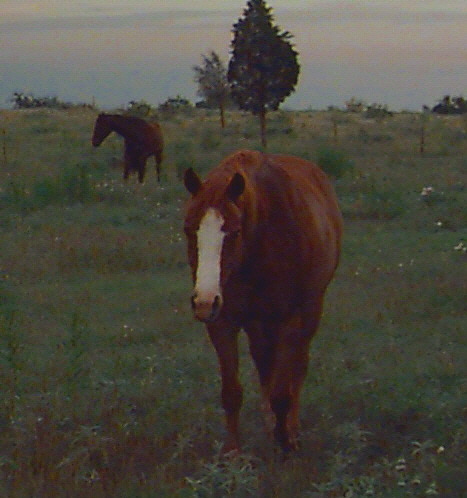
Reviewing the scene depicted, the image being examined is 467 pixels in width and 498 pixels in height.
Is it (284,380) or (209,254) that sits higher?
(209,254)

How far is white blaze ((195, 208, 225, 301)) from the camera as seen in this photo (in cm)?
468

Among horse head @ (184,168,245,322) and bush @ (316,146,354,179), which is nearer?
horse head @ (184,168,245,322)

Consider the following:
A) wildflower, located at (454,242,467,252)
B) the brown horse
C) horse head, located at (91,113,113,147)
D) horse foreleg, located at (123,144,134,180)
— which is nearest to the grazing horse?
wildflower, located at (454,242,467,252)

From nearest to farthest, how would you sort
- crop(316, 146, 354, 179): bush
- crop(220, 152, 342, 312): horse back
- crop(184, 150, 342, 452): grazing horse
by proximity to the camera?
1. crop(184, 150, 342, 452): grazing horse
2. crop(220, 152, 342, 312): horse back
3. crop(316, 146, 354, 179): bush

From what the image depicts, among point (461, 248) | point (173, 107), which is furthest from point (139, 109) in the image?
point (461, 248)

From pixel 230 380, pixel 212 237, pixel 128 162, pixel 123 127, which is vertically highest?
pixel 212 237

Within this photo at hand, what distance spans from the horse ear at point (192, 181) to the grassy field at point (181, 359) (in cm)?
134

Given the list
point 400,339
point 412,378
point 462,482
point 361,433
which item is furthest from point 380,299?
point 462,482

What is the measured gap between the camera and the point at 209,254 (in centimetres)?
476

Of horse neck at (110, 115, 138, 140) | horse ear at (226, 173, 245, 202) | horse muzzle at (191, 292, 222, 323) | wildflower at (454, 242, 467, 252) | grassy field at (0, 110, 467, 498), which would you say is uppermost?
horse ear at (226, 173, 245, 202)

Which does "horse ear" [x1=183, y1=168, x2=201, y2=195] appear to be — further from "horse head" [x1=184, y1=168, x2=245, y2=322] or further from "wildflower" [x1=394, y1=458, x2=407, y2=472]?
"wildflower" [x1=394, y1=458, x2=407, y2=472]

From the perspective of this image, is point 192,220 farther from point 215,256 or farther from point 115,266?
point 115,266

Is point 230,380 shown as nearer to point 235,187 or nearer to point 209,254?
point 209,254

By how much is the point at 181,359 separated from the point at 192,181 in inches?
110
